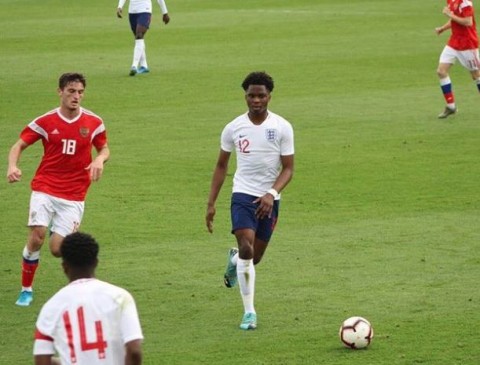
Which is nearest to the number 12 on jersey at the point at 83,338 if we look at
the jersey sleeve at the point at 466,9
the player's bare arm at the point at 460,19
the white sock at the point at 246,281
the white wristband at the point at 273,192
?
the white sock at the point at 246,281

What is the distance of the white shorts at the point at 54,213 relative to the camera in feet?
39.7

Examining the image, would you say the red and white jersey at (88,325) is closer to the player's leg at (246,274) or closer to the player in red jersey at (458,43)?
the player's leg at (246,274)

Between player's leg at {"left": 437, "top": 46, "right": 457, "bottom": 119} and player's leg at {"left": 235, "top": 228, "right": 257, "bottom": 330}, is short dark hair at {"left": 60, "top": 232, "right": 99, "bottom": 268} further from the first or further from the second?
player's leg at {"left": 437, "top": 46, "right": 457, "bottom": 119}

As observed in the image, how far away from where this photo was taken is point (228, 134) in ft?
38.5

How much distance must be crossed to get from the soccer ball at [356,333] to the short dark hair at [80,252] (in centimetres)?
412

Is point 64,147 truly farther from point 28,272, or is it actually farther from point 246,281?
point 246,281

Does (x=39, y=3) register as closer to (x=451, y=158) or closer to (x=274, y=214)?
(x=451, y=158)

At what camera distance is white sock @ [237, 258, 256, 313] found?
1146 centimetres

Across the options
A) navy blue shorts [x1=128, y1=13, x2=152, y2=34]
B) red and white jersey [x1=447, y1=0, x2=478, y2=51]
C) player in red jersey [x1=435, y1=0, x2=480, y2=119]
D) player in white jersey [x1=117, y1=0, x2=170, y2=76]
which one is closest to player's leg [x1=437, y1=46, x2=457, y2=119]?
player in red jersey [x1=435, y1=0, x2=480, y2=119]

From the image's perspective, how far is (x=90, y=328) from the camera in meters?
6.91

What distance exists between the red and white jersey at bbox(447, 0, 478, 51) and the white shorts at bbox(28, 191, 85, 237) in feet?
38.8

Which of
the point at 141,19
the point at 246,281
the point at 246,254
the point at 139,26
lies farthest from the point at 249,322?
the point at 141,19

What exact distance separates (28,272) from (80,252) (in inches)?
214

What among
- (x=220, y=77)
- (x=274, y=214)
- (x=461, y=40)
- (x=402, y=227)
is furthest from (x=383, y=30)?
(x=274, y=214)
